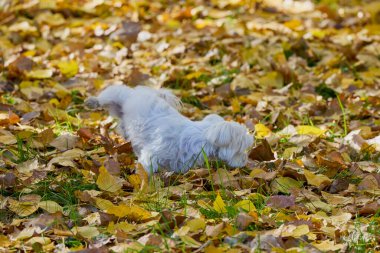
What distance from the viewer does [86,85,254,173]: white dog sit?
13.3ft

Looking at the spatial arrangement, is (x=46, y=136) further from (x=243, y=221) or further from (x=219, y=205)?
(x=243, y=221)

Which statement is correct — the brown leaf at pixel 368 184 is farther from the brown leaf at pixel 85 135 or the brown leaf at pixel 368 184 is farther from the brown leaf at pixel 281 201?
the brown leaf at pixel 85 135

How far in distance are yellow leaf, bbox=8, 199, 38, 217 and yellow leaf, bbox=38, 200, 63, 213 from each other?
4 centimetres

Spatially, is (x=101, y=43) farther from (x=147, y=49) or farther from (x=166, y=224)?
(x=166, y=224)

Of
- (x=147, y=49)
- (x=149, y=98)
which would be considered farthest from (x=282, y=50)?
(x=149, y=98)

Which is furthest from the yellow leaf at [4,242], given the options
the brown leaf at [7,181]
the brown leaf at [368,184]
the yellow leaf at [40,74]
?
the yellow leaf at [40,74]

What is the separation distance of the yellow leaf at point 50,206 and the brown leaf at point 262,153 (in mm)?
1314

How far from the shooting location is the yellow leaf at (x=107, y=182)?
3.85 m

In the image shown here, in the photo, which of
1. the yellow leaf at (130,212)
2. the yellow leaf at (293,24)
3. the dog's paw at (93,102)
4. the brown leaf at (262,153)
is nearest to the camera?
the yellow leaf at (130,212)

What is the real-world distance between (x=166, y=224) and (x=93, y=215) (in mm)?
437

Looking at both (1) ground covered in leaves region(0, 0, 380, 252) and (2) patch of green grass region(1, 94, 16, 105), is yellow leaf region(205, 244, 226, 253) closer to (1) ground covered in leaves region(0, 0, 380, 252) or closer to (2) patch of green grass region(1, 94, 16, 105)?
(1) ground covered in leaves region(0, 0, 380, 252)

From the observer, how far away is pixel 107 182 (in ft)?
12.7

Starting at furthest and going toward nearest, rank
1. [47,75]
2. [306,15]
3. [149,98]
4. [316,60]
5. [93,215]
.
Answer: [306,15]
[316,60]
[47,75]
[149,98]
[93,215]

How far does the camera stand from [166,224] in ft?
10.6
